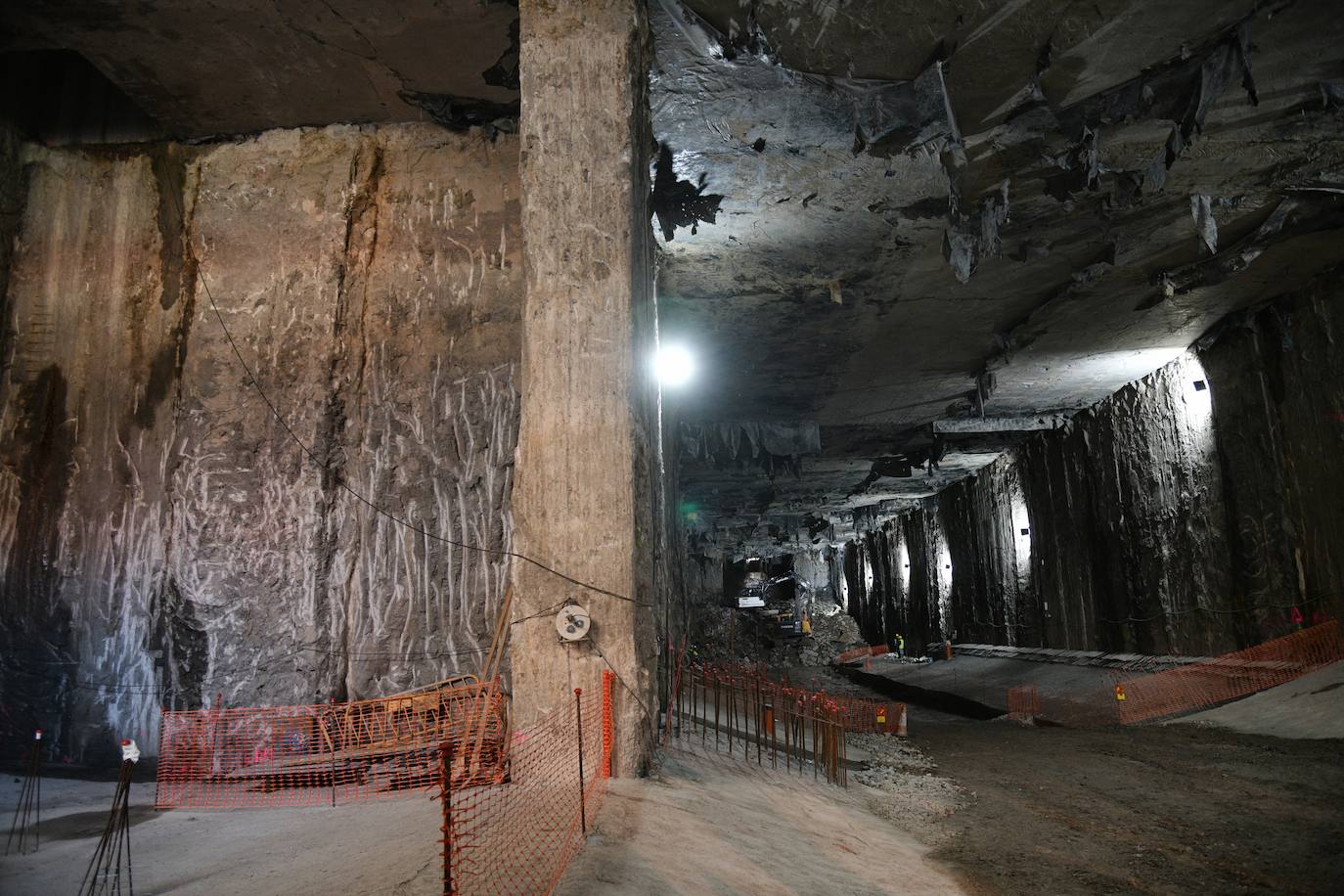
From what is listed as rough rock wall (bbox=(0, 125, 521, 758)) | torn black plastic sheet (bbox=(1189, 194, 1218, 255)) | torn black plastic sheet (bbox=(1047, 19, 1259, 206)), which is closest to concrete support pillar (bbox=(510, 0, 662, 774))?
rough rock wall (bbox=(0, 125, 521, 758))

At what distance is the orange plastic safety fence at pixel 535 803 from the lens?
10.4 feet

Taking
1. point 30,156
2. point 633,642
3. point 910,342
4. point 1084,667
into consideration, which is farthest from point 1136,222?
point 30,156

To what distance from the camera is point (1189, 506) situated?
12.3 m

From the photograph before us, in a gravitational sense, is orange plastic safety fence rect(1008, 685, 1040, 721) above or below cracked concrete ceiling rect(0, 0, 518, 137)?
below

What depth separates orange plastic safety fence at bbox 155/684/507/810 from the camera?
5.39m

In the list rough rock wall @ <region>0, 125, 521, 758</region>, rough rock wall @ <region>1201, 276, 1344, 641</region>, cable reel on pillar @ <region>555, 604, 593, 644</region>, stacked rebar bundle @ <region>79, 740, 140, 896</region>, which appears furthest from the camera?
rough rock wall @ <region>1201, 276, 1344, 641</region>

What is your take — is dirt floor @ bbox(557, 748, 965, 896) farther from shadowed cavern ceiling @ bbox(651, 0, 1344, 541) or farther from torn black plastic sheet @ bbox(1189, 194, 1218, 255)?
torn black plastic sheet @ bbox(1189, 194, 1218, 255)

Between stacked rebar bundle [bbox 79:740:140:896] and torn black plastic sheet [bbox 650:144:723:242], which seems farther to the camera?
torn black plastic sheet [bbox 650:144:723:242]

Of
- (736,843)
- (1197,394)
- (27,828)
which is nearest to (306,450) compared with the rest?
(27,828)

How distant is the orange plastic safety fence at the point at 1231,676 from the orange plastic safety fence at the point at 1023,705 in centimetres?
125

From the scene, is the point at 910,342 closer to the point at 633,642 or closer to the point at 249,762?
the point at 633,642

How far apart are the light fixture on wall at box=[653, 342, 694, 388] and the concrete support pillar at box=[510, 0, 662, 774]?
558cm

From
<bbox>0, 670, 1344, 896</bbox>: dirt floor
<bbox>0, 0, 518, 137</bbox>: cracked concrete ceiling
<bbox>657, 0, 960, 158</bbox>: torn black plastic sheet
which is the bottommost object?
<bbox>0, 670, 1344, 896</bbox>: dirt floor

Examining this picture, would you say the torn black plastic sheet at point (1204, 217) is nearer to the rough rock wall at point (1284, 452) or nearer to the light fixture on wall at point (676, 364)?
the rough rock wall at point (1284, 452)
